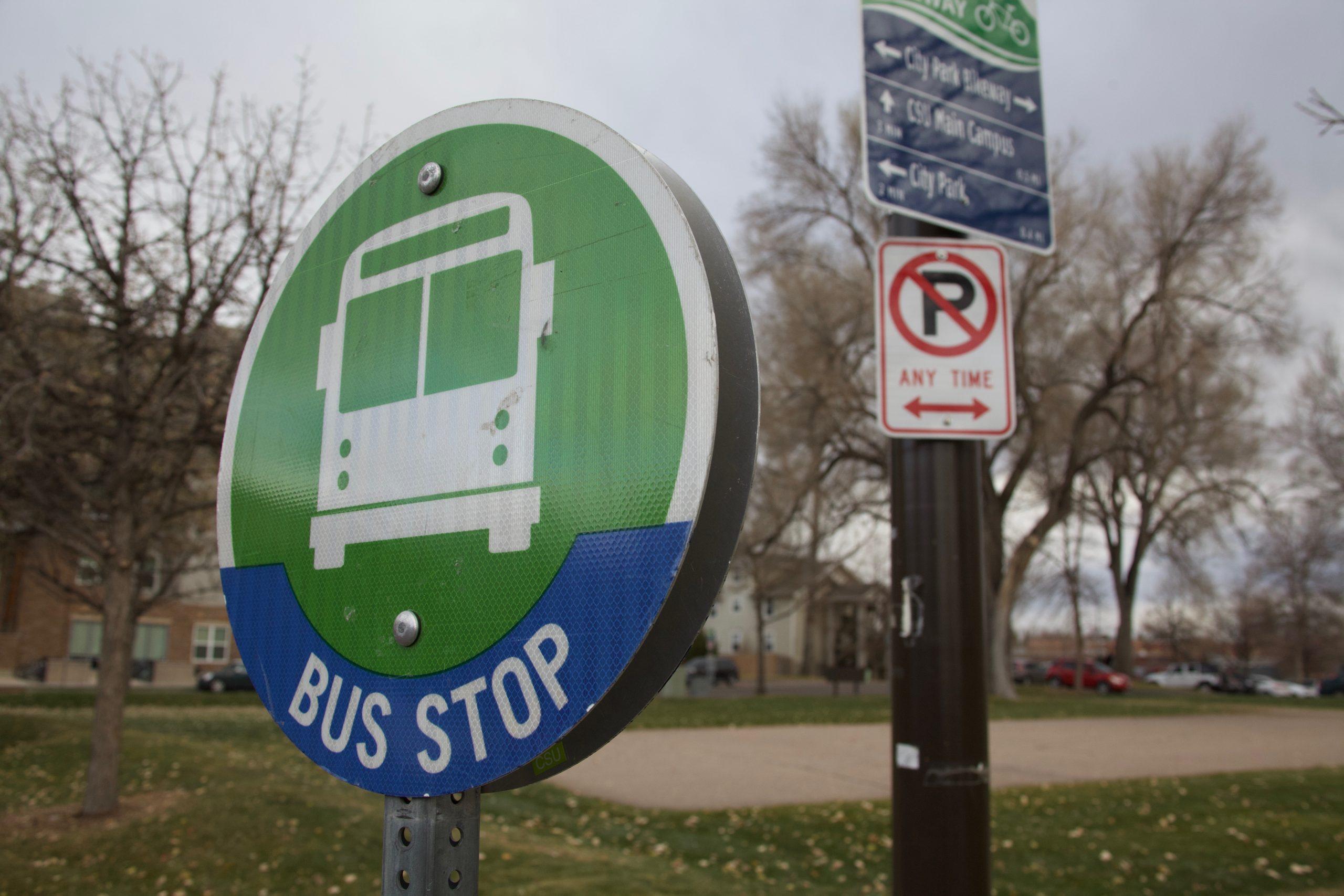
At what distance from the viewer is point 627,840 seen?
7117 mm

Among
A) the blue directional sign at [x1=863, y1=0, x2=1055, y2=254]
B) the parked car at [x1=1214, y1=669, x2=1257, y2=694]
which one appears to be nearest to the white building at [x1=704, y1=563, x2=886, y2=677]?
the parked car at [x1=1214, y1=669, x2=1257, y2=694]

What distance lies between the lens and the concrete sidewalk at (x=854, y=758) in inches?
369

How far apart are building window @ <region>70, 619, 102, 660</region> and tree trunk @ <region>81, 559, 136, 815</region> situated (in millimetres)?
33341

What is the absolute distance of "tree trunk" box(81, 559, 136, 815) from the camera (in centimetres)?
742

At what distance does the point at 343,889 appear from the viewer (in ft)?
18.1

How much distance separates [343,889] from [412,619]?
524cm

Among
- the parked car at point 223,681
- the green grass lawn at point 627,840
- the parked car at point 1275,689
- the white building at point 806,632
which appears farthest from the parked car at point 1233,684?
the green grass lawn at point 627,840

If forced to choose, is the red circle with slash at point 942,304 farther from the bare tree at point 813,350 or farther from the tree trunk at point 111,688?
the bare tree at point 813,350

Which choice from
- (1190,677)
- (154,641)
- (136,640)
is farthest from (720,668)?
(1190,677)

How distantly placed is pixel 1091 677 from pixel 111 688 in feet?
146

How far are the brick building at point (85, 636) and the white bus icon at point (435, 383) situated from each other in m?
30.2

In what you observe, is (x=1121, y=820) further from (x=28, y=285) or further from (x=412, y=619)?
(x=28, y=285)

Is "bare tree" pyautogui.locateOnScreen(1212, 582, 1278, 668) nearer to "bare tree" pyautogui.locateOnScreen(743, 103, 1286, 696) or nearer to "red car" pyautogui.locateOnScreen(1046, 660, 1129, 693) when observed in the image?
"red car" pyautogui.locateOnScreen(1046, 660, 1129, 693)

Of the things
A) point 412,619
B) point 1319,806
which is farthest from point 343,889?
point 1319,806
